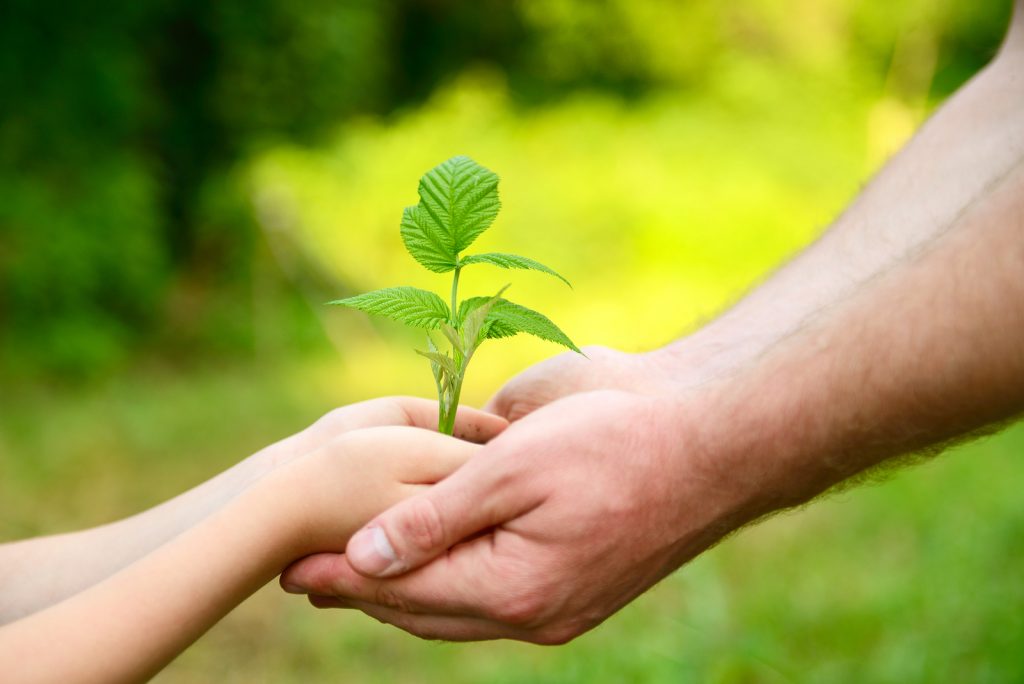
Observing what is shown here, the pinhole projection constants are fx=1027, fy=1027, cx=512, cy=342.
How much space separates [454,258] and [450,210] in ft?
0.25

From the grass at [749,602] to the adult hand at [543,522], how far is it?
0.87 meters

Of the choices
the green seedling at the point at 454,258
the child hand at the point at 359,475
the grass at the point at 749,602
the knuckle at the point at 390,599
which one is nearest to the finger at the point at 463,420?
the child hand at the point at 359,475

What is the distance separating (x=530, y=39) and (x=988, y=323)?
1149cm

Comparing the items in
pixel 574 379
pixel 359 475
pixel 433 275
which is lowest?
pixel 359 475

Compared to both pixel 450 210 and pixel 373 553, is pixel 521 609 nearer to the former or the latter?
pixel 373 553

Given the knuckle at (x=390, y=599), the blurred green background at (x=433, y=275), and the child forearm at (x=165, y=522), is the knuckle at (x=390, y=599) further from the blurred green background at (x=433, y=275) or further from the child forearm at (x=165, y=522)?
the blurred green background at (x=433, y=275)

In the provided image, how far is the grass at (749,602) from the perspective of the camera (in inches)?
130

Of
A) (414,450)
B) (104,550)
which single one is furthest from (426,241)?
(104,550)

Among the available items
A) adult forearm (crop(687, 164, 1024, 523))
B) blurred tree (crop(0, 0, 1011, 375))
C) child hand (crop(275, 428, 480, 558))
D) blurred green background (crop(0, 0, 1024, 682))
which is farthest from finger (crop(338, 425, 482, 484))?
blurred tree (crop(0, 0, 1011, 375))

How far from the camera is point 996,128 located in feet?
6.82

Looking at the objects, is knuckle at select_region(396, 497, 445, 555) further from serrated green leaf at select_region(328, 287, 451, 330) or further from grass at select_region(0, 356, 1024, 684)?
grass at select_region(0, 356, 1024, 684)

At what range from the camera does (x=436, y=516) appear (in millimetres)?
1618

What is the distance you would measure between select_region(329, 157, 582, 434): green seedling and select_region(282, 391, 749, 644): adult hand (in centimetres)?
19

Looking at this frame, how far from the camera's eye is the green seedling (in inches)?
→ 61.7
